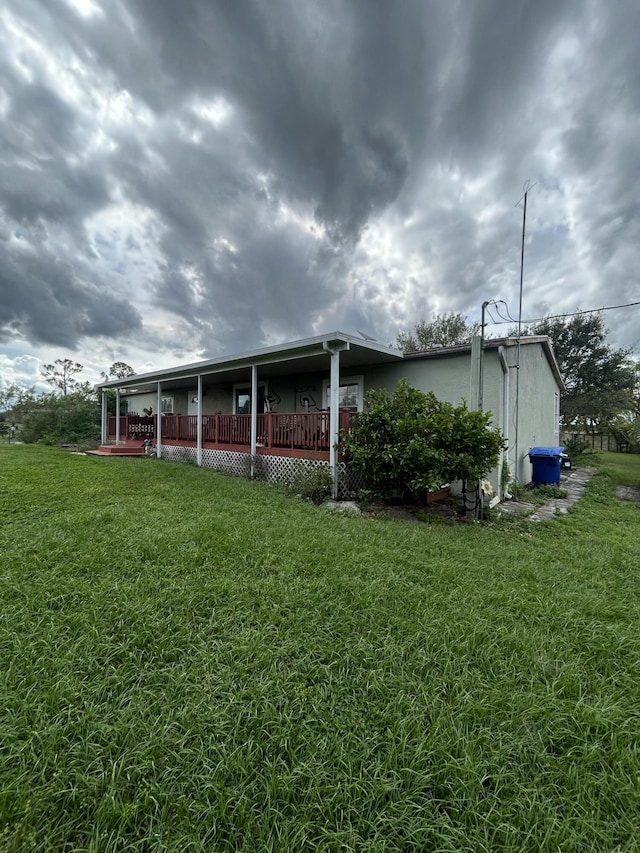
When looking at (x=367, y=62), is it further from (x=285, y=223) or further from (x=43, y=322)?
(x=43, y=322)

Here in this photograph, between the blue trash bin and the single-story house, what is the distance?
26 cm

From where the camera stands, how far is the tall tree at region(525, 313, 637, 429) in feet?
64.8

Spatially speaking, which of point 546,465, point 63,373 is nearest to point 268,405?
point 546,465

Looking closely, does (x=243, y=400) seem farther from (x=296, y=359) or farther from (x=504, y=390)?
(x=504, y=390)

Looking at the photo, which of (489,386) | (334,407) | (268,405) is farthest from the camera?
(268,405)

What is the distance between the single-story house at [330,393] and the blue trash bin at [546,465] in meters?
0.26

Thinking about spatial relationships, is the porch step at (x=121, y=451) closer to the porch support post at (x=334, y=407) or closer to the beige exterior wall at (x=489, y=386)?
the beige exterior wall at (x=489, y=386)

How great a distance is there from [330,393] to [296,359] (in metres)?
1.23

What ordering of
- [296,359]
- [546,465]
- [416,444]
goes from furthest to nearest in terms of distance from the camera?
[546,465], [296,359], [416,444]

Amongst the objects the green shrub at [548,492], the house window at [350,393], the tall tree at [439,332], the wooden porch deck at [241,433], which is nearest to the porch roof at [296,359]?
the house window at [350,393]

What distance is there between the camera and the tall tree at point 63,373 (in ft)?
109

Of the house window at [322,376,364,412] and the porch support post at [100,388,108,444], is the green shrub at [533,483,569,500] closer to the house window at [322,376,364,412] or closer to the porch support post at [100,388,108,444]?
the house window at [322,376,364,412]

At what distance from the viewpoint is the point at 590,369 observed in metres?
20.7

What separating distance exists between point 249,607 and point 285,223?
12313mm
